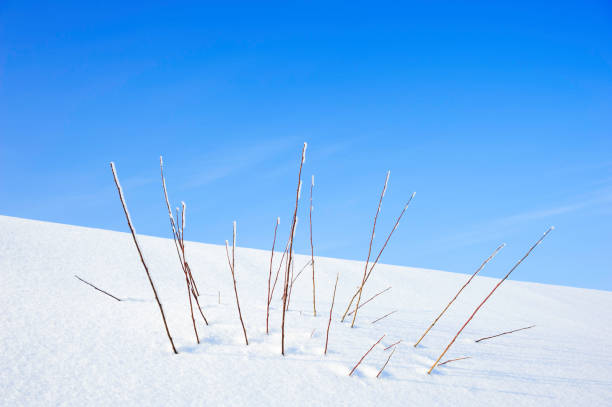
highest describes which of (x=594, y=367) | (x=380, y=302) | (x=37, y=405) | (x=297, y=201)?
(x=297, y=201)

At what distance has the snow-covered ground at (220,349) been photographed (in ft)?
2.75

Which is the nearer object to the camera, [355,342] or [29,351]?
[29,351]

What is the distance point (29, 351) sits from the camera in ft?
3.00

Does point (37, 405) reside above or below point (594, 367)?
below

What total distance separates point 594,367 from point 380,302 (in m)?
0.95

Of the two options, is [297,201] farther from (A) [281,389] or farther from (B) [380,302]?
(B) [380,302]

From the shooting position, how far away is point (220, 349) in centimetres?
101

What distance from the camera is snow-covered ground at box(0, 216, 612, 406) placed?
2.75ft

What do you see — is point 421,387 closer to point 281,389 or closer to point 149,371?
point 281,389

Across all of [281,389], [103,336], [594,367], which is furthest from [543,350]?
[103,336]

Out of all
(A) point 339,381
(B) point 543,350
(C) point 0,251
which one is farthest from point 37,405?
(B) point 543,350

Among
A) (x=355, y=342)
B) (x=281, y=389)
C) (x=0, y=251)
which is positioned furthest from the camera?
(x=0, y=251)

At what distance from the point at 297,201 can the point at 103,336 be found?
24.3 inches

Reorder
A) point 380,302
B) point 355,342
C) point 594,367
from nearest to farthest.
Answer: point 355,342 → point 594,367 → point 380,302
